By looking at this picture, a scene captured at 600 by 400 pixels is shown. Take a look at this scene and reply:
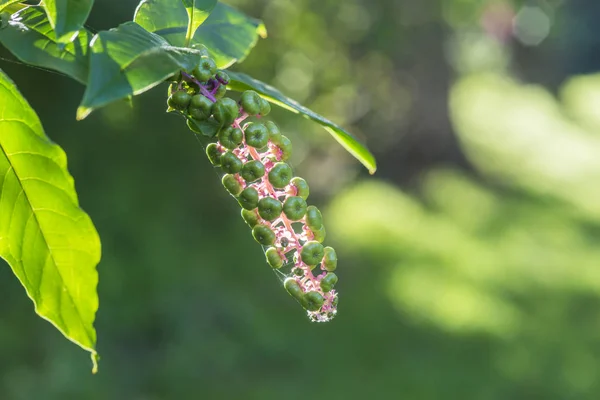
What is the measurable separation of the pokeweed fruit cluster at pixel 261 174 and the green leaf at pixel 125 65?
0.24 feet

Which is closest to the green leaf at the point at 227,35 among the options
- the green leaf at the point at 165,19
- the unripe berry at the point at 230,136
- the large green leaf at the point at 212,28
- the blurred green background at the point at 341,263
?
the large green leaf at the point at 212,28

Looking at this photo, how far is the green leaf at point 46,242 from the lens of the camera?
87 centimetres

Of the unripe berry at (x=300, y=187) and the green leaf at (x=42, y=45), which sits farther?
the unripe berry at (x=300, y=187)

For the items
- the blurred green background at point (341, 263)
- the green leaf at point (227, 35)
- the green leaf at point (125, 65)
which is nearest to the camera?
the green leaf at point (125, 65)

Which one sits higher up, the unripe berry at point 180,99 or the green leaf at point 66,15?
the green leaf at point 66,15

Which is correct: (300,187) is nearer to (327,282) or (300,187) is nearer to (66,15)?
(327,282)

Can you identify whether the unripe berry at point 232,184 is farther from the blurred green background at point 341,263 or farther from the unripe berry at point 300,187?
the blurred green background at point 341,263

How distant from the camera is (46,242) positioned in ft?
2.96

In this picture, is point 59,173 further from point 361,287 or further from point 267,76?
Result: point 361,287

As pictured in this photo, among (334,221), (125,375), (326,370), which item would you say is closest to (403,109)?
(334,221)

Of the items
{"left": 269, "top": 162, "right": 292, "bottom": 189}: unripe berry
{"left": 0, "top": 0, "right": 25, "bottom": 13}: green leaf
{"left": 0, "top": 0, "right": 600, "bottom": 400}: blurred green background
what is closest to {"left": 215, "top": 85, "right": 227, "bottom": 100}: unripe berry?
{"left": 269, "top": 162, "right": 292, "bottom": 189}: unripe berry

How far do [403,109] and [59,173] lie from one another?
8978 mm

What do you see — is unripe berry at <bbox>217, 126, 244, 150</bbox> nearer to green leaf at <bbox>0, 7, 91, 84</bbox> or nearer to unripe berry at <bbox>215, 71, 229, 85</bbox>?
unripe berry at <bbox>215, 71, 229, 85</bbox>

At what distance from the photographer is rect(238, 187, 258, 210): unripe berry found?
0.89 m
